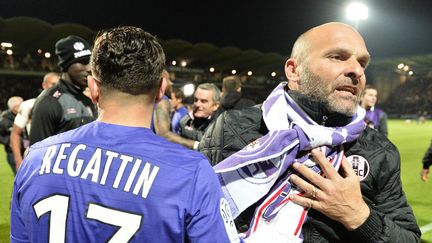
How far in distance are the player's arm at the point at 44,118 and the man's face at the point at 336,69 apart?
2345 mm

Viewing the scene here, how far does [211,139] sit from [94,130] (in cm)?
74

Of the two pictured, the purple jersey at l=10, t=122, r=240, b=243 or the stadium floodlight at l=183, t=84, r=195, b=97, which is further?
the stadium floodlight at l=183, t=84, r=195, b=97

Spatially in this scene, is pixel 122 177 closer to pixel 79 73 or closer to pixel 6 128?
pixel 79 73

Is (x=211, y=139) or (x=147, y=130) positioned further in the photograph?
(x=211, y=139)

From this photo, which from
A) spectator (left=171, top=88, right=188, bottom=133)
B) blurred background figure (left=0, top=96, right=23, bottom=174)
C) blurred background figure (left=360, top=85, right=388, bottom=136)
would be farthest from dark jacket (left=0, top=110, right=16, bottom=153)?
blurred background figure (left=360, top=85, right=388, bottom=136)

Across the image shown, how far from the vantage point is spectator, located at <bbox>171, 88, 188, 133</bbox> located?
22.0 ft

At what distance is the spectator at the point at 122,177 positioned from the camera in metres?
1.20

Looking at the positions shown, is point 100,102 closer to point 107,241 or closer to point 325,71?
point 107,241

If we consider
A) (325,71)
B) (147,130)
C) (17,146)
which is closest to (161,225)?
(147,130)

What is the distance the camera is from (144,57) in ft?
4.28

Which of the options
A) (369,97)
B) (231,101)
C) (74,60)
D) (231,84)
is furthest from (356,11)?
(74,60)

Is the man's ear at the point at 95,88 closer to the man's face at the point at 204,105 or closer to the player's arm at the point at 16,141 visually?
the player's arm at the point at 16,141

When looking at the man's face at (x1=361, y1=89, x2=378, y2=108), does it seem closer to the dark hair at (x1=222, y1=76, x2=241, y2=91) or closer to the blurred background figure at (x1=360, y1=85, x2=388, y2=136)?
the blurred background figure at (x1=360, y1=85, x2=388, y2=136)

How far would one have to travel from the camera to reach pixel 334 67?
67.8 inches
